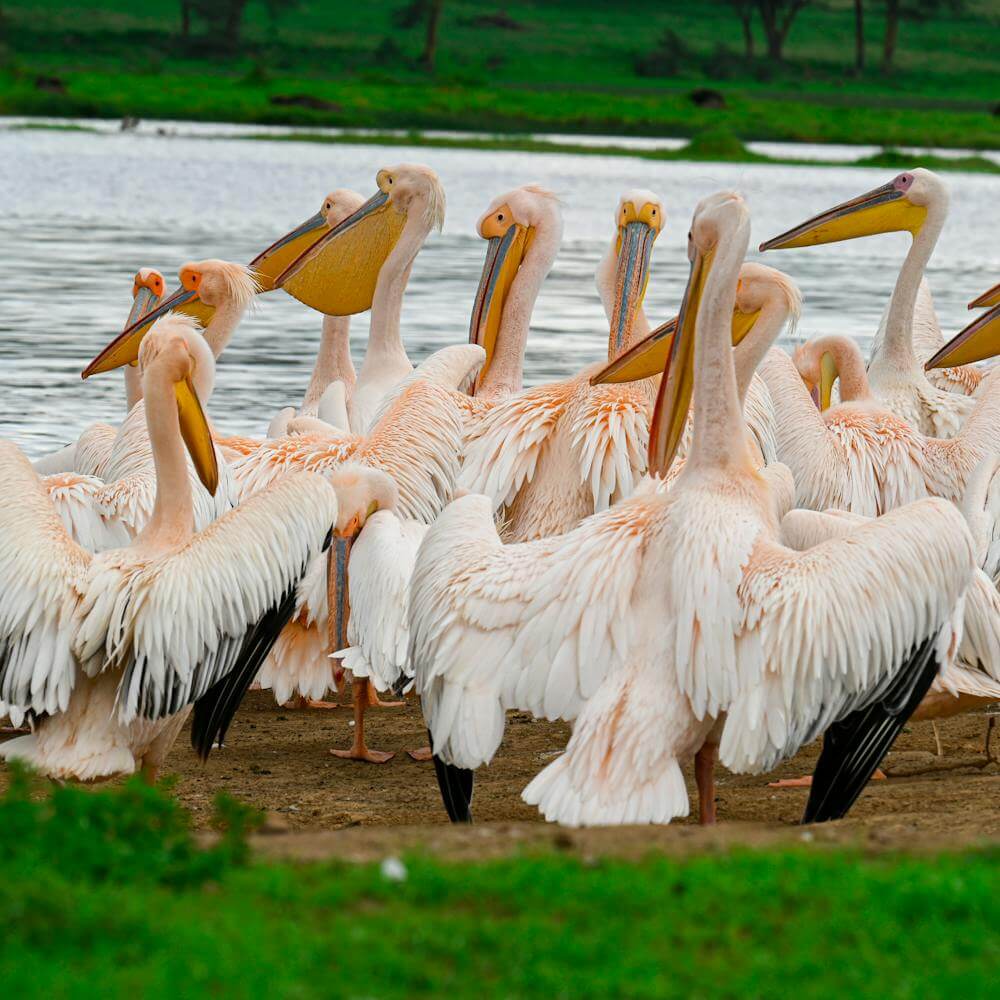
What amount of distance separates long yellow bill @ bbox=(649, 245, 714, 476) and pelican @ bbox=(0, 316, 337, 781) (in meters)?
0.87

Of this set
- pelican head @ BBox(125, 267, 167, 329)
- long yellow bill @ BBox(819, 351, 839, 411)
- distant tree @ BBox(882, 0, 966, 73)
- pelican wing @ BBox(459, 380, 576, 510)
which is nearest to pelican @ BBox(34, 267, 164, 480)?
pelican head @ BBox(125, 267, 167, 329)

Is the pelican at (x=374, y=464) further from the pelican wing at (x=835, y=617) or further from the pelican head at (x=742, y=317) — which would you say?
the pelican wing at (x=835, y=617)

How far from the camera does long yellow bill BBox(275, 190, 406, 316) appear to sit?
26.1ft

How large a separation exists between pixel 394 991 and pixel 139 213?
22.8 metres

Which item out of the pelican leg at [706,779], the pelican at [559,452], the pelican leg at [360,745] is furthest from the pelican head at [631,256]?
the pelican leg at [706,779]

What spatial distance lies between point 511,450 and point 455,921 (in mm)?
3228

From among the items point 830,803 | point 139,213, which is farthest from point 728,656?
point 139,213

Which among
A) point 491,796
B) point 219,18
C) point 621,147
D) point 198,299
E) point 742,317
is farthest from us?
point 219,18

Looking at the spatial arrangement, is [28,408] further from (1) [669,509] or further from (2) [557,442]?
(1) [669,509]

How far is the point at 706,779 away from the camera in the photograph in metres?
4.46

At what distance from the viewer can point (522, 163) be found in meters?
36.6

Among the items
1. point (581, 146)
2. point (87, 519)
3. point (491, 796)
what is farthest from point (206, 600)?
point (581, 146)

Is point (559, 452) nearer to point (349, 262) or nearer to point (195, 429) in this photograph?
point (195, 429)

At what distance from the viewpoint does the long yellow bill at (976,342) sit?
289 inches
